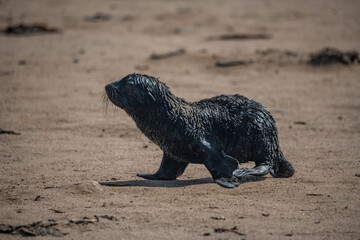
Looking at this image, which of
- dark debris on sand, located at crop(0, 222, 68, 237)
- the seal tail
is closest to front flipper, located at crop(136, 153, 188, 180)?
the seal tail

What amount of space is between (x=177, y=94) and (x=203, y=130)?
4.80 meters

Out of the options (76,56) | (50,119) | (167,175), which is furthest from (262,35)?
(167,175)

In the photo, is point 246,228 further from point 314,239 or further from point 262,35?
point 262,35

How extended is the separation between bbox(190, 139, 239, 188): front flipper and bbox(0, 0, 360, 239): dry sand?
0.14 metres

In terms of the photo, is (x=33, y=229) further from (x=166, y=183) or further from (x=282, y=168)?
(x=282, y=168)

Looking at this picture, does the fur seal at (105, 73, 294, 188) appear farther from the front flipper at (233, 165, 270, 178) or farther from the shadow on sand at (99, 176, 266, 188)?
the shadow on sand at (99, 176, 266, 188)

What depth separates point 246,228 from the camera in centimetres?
561

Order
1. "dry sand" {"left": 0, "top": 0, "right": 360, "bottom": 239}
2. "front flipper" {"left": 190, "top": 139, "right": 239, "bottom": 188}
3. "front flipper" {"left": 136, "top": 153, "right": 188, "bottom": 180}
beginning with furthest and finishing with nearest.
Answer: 1. "front flipper" {"left": 136, "top": 153, "right": 188, "bottom": 180}
2. "front flipper" {"left": 190, "top": 139, "right": 239, "bottom": 188}
3. "dry sand" {"left": 0, "top": 0, "right": 360, "bottom": 239}

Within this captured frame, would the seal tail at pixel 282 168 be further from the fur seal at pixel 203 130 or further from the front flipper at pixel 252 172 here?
the front flipper at pixel 252 172

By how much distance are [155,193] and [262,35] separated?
1052 cm

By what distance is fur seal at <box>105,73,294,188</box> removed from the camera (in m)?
6.73

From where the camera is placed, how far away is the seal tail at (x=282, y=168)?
23.5 ft

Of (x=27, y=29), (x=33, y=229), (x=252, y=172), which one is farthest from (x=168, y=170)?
(x=27, y=29)

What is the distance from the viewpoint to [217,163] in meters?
6.75
